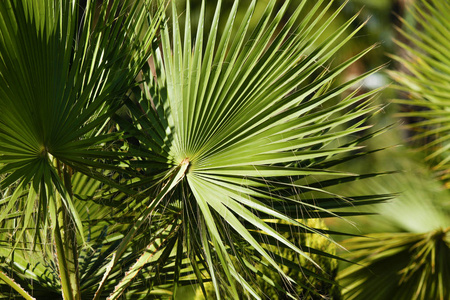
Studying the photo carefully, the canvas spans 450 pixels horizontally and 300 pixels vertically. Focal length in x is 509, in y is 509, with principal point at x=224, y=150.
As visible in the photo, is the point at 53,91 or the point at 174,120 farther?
the point at 174,120

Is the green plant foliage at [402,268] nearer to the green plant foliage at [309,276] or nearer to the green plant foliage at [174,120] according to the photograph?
the green plant foliage at [309,276]

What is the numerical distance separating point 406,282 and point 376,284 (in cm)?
19

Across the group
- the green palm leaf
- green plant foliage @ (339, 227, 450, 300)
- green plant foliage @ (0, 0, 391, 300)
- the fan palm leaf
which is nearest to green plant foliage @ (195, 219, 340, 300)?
green plant foliage @ (339, 227, 450, 300)

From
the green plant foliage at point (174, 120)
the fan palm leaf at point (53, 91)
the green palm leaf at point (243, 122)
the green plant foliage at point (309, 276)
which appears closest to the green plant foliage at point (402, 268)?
the green plant foliage at point (309, 276)

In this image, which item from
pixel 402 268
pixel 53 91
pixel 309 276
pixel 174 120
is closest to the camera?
pixel 53 91

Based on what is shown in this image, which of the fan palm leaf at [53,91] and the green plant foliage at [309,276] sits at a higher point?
the fan palm leaf at [53,91]

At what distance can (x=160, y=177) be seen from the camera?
197cm

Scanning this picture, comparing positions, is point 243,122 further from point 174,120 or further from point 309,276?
point 309,276

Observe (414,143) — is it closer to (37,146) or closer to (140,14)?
(140,14)

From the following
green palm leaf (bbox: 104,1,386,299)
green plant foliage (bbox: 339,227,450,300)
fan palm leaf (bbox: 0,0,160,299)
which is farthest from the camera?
green plant foliage (bbox: 339,227,450,300)

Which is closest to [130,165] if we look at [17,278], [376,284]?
[17,278]

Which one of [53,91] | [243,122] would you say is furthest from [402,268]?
[53,91]

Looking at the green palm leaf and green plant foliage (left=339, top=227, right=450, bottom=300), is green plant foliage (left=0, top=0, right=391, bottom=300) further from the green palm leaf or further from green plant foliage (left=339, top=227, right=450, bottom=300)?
green plant foliage (left=339, top=227, right=450, bottom=300)

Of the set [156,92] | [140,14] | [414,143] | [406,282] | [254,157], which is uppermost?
[414,143]
